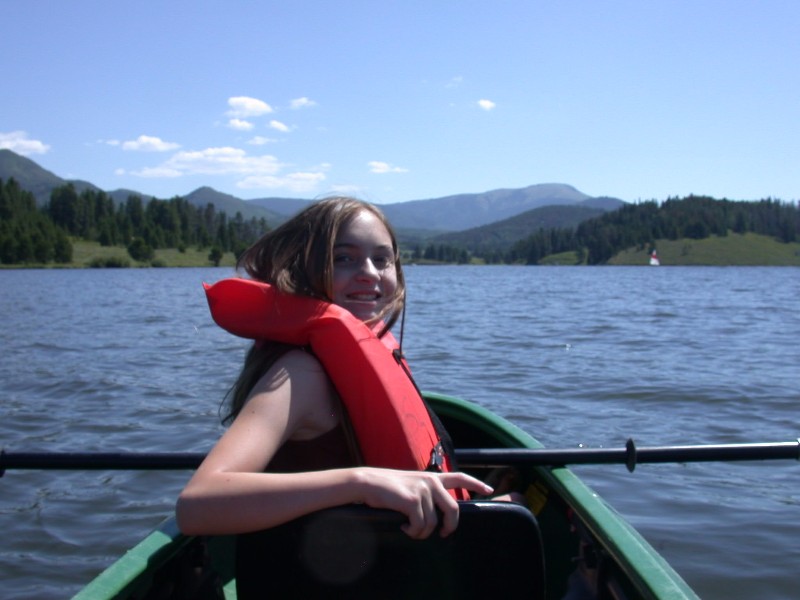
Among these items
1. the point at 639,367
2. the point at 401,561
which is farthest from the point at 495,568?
the point at 639,367

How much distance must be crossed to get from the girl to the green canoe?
0.07 metres

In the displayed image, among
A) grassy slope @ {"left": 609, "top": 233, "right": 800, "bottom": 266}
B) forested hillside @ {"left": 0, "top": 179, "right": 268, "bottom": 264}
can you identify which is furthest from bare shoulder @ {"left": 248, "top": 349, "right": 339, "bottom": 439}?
grassy slope @ {"left": 609, "top": 233, "right": 800, "bottom": 266}

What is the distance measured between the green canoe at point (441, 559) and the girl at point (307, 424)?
0.23ft

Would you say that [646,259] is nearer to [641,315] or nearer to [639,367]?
[641,315]

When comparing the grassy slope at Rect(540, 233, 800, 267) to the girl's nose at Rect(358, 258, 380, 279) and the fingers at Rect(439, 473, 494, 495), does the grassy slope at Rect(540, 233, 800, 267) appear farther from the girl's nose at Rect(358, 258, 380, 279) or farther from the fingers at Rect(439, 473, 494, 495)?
the fingers at Rect(439, 473, 494, 495)

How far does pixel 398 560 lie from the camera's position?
1859 mm

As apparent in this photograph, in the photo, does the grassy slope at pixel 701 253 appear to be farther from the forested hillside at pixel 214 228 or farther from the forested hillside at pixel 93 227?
the forested hillside at pixel 93 227

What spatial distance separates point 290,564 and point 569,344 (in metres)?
15.5

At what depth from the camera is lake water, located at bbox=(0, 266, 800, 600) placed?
5586mm

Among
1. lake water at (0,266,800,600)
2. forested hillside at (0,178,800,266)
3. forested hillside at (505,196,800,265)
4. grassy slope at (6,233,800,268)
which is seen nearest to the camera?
lake water at (0,266,800,600)

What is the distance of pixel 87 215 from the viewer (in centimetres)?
13100

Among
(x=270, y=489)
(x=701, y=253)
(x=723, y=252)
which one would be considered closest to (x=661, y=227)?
(x=701, y=253)

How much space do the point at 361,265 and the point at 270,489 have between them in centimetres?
102

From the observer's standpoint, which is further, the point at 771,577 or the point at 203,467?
the point at 771,577
